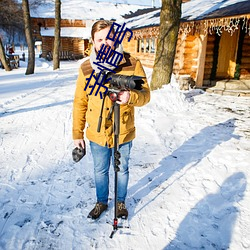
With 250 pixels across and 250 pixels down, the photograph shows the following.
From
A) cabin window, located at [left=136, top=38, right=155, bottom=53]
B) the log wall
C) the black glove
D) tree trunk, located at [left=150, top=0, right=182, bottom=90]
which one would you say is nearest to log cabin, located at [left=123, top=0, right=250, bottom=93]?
the log wall

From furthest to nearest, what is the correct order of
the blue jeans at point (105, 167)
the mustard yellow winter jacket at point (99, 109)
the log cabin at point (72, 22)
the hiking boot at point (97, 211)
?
the log cabin at point (72, 22), the hiking boot at point (97, 211), the blue jeans at point (105, 167), the mustard yellow winter jacket at point (99, 109)

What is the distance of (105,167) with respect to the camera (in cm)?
231

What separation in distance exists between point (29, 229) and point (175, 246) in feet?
4.84

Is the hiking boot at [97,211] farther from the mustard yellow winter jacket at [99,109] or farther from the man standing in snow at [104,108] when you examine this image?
the mustard yellow winter jacket at [99,109]

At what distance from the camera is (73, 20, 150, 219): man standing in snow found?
6.06 ft

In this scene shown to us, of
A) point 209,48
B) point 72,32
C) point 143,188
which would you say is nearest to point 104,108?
point 143,188

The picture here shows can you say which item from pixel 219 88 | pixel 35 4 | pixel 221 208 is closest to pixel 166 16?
pixel 219 88

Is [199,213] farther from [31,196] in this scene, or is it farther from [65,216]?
[31,196]

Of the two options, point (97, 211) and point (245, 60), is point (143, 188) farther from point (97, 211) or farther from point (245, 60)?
point (245, 60)

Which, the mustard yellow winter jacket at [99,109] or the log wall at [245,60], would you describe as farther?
the log wall at [245,60]

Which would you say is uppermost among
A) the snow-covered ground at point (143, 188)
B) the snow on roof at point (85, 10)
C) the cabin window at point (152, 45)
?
the snow on roof at point (85, 10)

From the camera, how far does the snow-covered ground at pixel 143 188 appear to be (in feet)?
7.32

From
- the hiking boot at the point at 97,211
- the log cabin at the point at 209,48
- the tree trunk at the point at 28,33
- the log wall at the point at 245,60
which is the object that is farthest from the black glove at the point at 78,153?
the tree trunk at the point at 28,33
